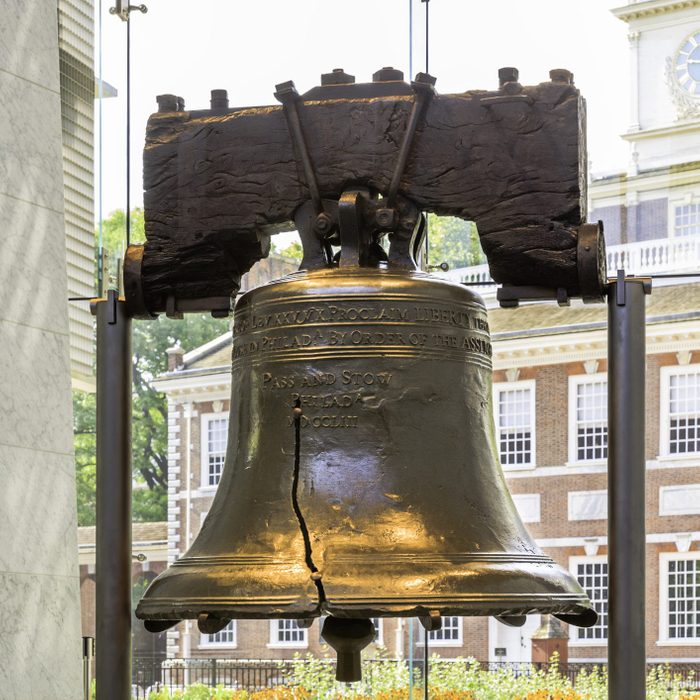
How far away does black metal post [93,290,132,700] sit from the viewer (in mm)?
3014

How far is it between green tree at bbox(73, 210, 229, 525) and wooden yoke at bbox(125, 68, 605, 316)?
22.1ft

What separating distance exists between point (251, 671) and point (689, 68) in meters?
5.58

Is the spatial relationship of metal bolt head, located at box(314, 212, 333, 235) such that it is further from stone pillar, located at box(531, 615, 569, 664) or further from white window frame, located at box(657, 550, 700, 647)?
stone pillar, located at box(531, 615, 569, 664)

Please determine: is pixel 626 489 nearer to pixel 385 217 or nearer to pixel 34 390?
pixel 385 217

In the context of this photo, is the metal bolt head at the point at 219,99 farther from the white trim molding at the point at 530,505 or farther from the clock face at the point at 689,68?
the white trim molding at the point at 530,505

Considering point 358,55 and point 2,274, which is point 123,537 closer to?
point 2,274

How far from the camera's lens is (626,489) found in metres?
2.88

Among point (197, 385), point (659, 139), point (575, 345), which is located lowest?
point (197, 385)

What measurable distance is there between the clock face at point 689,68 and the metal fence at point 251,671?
4216 millimetres

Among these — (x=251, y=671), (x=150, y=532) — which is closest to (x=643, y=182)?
(x=150, y=532)

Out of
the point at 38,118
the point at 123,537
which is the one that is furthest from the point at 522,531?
the point at 38,118

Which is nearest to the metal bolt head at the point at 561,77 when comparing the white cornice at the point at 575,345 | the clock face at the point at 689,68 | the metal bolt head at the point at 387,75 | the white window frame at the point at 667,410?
the metal bolt head at the point at 387,75

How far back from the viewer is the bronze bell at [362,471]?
268cm

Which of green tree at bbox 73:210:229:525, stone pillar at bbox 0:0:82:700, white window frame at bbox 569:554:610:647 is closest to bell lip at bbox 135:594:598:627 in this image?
stone pillar at bbox 0:0:82:700
